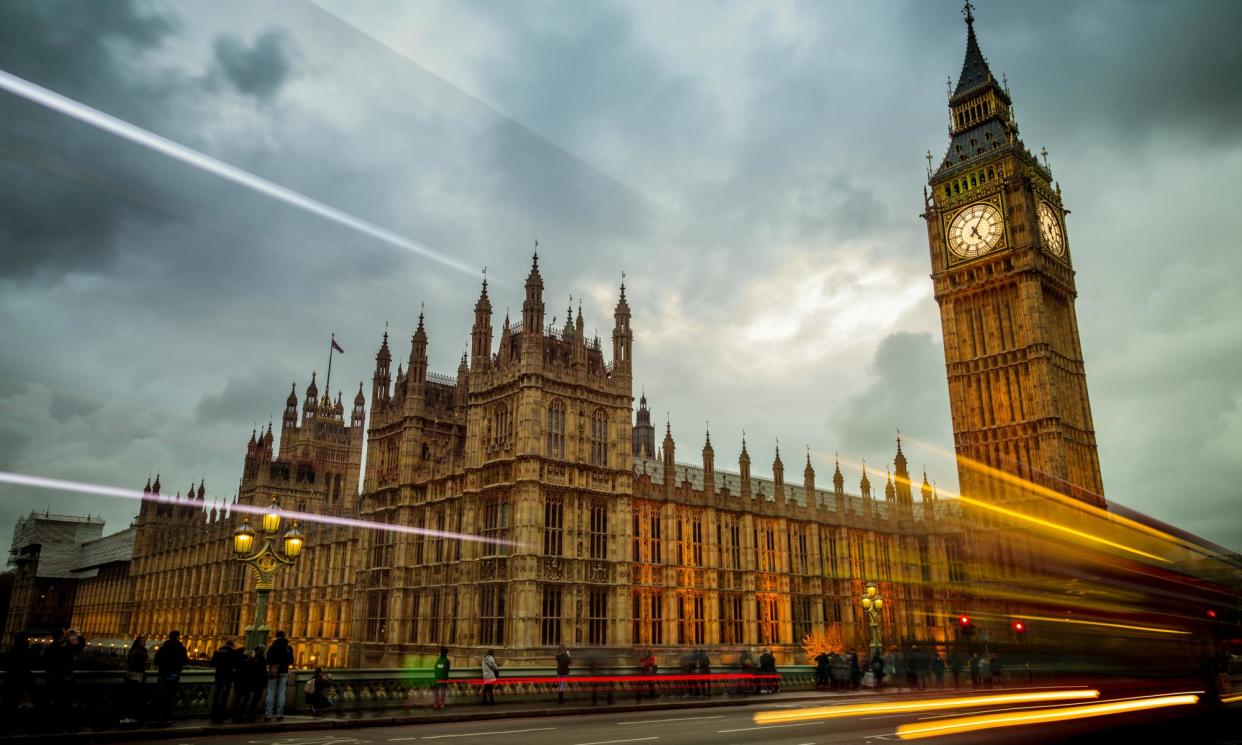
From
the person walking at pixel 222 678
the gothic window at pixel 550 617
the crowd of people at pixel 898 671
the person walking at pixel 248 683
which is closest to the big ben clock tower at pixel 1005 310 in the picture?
the crowd of people at pixel 898 671

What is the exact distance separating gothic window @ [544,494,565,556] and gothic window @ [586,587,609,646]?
3.18 m

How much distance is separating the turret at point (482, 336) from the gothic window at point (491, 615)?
12.3 meters

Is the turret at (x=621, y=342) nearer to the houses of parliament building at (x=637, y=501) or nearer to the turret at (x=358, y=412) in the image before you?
the houses of parliament building at (x=637, y=501)

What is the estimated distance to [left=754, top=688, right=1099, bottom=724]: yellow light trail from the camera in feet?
73.6

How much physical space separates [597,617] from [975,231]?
51633 millimetres

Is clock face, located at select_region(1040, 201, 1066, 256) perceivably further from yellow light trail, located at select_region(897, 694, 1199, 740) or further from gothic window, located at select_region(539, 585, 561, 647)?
yellow light trail, located at select_region(897, 694, 1199, 740)

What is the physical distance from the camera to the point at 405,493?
49969 millimetres

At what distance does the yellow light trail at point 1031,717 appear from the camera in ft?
48.4

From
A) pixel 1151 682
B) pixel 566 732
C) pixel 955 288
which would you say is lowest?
pixel 566 732

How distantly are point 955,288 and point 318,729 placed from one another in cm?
6640

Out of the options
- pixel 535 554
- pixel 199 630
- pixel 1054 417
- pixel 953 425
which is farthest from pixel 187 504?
pixel 1054 417

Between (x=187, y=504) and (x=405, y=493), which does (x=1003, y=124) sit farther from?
(x=187, y=504)

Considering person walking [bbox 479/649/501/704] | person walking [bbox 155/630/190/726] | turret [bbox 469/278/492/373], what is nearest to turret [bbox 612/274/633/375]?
turret [bbox 469/278/492/373]

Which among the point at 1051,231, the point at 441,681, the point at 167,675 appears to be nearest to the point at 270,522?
the point at 167,675
